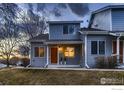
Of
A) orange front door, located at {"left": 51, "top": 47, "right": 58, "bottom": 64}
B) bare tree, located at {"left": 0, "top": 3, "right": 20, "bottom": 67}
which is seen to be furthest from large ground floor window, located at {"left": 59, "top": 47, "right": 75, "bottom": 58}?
bare tree, located at {"left": 0, "top": 3, "right": 20, "bottom": 67}

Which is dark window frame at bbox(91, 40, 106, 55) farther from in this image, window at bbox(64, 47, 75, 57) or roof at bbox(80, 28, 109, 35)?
window at bbox(64, 47, 75, 57)

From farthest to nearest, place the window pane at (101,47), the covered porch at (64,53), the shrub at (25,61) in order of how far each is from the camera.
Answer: the window pane at (101,47), the covered porch at (64,53), the shrub at (25,61)

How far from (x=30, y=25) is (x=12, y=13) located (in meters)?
0.75

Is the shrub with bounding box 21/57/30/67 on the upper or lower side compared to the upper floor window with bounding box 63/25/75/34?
lower

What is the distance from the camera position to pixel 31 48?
46.0 ft

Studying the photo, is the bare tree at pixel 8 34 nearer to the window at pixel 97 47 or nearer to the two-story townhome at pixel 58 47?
the two-story townhome at pixel 58 47

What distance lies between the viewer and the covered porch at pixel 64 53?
556 inches

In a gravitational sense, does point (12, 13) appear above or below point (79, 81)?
above

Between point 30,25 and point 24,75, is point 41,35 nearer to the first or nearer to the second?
point 30,25

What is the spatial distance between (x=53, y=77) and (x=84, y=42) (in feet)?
7.63

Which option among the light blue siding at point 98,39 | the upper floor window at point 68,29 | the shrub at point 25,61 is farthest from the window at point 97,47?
the shrub at point 25,61

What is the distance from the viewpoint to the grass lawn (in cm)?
1330

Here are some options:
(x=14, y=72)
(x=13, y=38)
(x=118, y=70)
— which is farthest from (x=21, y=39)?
(x=118, y=70)

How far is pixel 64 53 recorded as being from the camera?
595 inches
